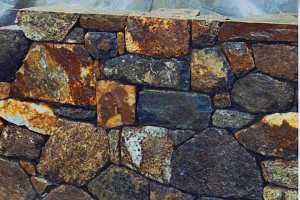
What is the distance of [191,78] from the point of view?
186cm

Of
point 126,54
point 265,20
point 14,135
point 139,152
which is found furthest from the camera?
point 14,135

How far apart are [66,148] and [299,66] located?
3.50 ft

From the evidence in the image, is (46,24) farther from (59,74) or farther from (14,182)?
(14,182)

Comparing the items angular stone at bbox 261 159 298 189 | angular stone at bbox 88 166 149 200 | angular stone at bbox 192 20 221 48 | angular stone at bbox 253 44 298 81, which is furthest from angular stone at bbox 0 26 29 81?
angular stone at bbox 261 159 298 189

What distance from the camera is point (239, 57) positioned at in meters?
1.78

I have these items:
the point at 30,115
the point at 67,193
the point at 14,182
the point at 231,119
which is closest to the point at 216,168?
the point at 231,119

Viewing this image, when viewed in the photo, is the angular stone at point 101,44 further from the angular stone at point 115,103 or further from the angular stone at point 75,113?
the angular stone at point 75,113

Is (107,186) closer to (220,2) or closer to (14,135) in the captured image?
(14,135)

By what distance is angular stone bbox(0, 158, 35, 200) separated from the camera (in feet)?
7.35

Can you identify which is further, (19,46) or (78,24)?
(19,46)

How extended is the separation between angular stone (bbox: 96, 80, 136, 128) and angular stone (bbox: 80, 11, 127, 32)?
0.74 feet

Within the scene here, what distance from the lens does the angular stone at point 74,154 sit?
2.09m

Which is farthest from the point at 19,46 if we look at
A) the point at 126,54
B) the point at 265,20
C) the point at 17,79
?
the point at 265,20

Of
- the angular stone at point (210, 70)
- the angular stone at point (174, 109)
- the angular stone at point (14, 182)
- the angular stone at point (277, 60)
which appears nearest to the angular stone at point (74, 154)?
the angular stone at point (14, 182)
